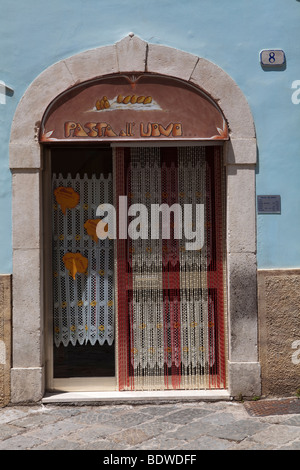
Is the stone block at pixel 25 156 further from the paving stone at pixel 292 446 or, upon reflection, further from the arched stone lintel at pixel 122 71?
the paving stone at pixel 292 446

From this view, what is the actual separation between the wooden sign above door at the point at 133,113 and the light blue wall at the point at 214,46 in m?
0.36

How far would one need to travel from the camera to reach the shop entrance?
20.8 feet

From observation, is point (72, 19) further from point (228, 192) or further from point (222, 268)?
point (222, 268)

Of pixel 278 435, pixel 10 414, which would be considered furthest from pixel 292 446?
pixel 10 414

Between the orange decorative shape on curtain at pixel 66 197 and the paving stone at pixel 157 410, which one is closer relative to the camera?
the paving stone at pixel 157 410

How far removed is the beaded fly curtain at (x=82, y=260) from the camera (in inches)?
250

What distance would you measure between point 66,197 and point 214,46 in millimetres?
2117

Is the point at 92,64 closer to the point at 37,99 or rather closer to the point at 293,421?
the point at 37,99

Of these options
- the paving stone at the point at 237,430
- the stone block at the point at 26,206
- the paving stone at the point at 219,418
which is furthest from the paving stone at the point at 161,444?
the stone block at the point at 26,206

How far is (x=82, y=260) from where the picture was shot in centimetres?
638

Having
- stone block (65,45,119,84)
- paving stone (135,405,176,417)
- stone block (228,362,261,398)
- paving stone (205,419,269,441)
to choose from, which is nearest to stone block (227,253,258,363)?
stone block (228,362,261,398)

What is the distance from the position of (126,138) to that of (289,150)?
1.62 metres

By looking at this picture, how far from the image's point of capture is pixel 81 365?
634cm
